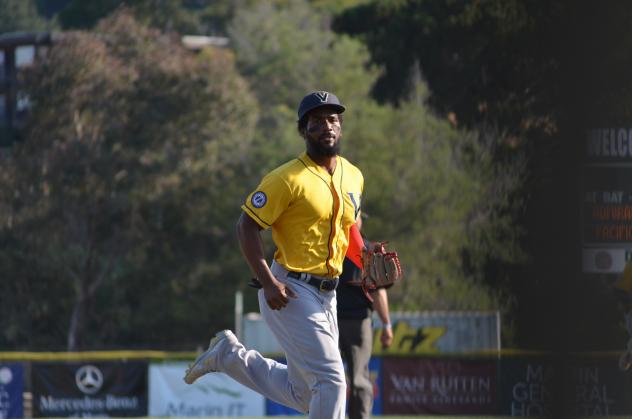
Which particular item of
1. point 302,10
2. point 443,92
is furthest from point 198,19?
point 443,92

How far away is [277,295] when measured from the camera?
6.38m

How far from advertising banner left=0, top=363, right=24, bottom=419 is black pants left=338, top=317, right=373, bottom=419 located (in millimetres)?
9467

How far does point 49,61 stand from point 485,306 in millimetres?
18781

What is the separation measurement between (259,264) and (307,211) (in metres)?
0.34

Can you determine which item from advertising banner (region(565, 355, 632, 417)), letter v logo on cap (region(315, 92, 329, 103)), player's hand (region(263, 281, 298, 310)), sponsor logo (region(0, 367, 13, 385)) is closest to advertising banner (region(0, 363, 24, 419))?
sponsor logo (region(0, 367, 13, 385))

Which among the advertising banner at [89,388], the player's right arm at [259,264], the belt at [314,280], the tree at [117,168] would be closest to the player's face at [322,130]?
the player's right arm at [259,264]

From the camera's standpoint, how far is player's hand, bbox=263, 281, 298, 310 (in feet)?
20.9

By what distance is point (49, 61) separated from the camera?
4122 cm

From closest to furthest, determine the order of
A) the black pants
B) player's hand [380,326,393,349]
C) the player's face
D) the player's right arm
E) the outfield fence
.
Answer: the player's right arm → the player's face → the black pants → player's hand [380,326,393,349] → the outfield fence

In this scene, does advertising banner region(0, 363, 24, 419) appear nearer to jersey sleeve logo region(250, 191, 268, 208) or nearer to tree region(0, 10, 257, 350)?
jersey sleeve logo region(250, 191, 268, 208)

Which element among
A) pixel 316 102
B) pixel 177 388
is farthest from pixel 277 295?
pixel 177 388

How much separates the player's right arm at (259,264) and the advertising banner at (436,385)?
10501mm

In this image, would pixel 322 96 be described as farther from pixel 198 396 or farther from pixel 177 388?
pixel 177 388

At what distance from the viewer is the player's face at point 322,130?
6469mm
